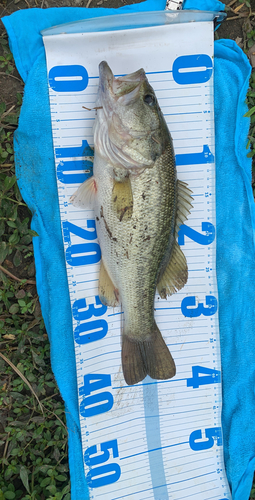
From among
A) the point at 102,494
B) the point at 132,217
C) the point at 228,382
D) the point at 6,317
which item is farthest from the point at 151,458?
the point at 132,217

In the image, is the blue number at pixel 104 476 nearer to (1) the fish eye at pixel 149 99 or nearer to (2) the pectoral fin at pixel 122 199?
(2) the pectoral fin at pixel 122 199

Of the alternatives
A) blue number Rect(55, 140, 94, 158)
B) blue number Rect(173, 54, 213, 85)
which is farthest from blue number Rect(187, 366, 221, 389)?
blue number Rect(173, 54, 213, 85)

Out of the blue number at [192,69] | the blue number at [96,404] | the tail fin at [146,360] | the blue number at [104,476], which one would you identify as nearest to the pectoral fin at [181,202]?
the tail fin at [146,360]

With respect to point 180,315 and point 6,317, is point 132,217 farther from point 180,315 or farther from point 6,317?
point 6,317

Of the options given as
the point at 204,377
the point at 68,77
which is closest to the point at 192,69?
the point at 68,77

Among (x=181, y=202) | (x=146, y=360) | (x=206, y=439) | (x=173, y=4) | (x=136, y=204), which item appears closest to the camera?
(x=136, y=204)

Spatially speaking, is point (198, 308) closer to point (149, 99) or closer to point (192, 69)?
point (149, 99)

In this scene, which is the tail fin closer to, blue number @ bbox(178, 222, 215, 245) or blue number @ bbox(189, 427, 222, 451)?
blue number @ bbox(189, 427, 222, 451)
